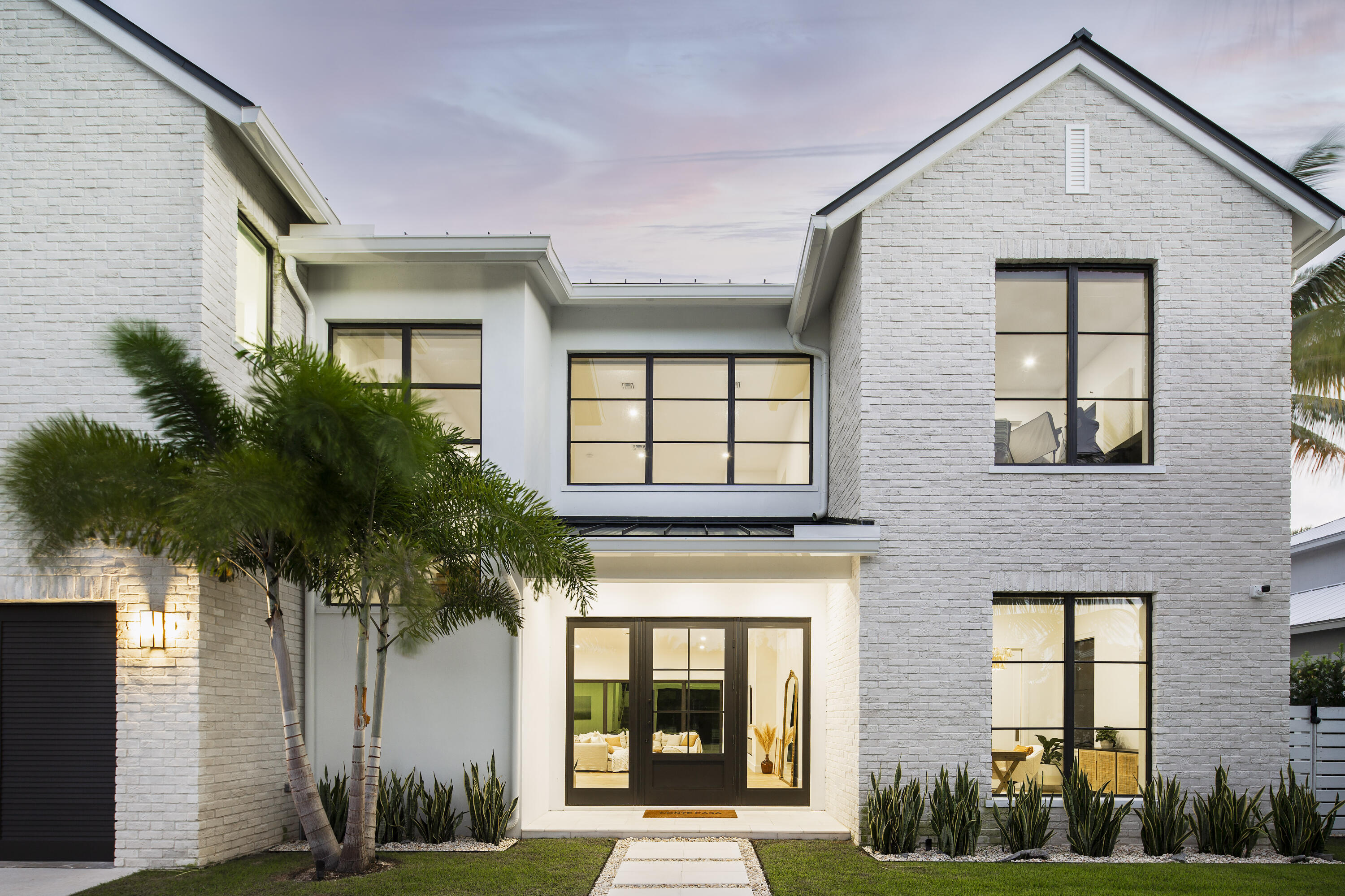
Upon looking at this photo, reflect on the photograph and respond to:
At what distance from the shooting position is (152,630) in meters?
7.49

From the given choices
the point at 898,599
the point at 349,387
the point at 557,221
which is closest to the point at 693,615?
the point at 898,599

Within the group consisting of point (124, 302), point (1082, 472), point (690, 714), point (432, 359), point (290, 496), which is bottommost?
point (690, 714)

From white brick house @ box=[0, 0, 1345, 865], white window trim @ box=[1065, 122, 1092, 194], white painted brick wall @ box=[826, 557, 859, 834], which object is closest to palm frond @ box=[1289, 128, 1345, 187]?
white brick house @ box=[0, 0, 1345, 865]

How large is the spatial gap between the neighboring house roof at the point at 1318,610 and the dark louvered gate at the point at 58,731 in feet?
45.3

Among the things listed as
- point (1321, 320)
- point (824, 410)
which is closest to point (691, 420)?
point (824, 410)

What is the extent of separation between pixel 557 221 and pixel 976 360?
1438cm

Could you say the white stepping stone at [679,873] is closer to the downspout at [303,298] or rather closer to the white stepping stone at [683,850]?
the white stepping stone at [683,850]

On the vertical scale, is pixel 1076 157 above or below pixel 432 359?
above

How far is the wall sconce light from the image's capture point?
748 centimetres

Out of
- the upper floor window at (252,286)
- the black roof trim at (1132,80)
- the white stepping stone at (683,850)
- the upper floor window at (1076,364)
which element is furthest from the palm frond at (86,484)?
the upper floor window at (1076,364)

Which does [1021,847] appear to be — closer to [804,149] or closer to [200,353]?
[200,353]

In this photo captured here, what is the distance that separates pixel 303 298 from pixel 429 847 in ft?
18.3

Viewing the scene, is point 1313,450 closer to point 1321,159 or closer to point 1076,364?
point 1321,159

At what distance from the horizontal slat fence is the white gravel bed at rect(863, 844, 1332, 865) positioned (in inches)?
53.1
